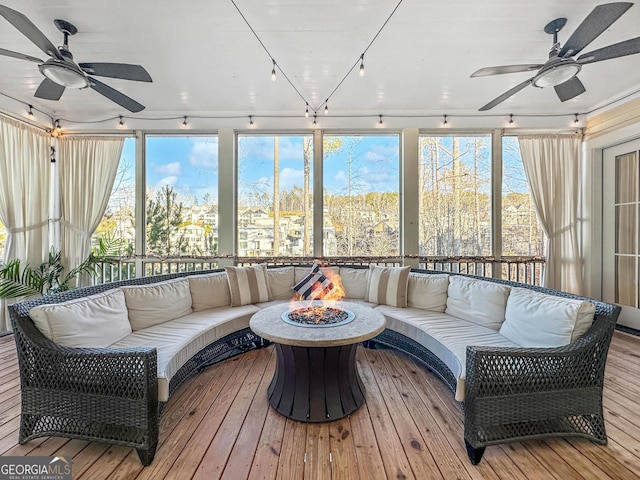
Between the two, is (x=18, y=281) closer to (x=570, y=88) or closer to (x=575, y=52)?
(x=575, y=52)

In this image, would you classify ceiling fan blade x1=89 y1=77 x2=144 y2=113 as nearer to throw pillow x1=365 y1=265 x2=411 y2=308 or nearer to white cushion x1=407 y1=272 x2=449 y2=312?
throw pillow x1=365 y1=265 x2=411 y2=308

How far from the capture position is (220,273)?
3281 mm

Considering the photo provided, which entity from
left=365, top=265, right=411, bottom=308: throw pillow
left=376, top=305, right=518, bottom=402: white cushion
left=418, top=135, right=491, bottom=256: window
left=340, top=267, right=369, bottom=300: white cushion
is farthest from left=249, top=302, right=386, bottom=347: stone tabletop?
left=418, top=135, right=491, bottom=256: window

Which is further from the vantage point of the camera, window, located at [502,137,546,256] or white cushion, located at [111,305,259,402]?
window, located at [502,137,546,256]

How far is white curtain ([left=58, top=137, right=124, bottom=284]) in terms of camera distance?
13.4 ft

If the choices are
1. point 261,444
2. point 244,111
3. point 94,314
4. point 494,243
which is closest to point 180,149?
point 244,111

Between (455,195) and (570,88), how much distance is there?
1.81 metres

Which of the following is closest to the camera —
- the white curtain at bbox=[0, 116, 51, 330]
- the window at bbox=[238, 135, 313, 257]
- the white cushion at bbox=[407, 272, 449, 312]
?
the white cushion at bbox=[407, 272, 449, 312]

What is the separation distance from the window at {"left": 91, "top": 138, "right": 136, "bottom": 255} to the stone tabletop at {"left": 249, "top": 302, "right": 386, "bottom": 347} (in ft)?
10.5

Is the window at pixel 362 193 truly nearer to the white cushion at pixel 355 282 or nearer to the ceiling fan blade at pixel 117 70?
the white cushion at pixel 355 282

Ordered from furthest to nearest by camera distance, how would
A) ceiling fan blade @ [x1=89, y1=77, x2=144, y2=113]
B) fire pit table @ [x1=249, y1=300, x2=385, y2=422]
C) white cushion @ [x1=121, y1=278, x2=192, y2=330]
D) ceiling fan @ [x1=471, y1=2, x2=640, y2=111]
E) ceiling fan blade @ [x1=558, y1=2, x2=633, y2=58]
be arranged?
ceiling fan blade @ [x1=89, y1=77, x2=144, y2=113] < white cushion @ [x1=121, y1=278, x2=192, y2=330] < fire pit table @ [x1=249, y1=300, x2=385, y2=422] < ceiling fan @ [x1=471, y1=2, x2=640, y2=111] < ceiling fan blade @ [x1=558, y1=2, x2=633, y2=58]

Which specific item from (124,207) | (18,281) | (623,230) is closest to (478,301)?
(623,230)

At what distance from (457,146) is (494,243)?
61.0 inches

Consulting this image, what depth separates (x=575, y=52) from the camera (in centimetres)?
205
